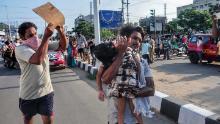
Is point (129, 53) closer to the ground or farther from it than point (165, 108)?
farther from it

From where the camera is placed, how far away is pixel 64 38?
391 cm

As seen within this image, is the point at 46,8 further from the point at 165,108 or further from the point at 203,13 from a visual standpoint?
the point at 203,13

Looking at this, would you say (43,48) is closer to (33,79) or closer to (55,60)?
(33,79)

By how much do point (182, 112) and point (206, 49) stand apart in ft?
36.6

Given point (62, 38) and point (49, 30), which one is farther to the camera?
point (62, 38)

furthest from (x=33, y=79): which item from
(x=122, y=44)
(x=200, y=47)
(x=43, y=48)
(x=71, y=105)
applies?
(x=200, y=47)

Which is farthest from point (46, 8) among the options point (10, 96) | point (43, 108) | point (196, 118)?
point (10, 96)

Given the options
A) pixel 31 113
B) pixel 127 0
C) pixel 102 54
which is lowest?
pixel 31 113

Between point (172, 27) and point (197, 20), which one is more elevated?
point (197, 20)

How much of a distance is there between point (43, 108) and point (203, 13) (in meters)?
47.9

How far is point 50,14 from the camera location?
3238 millimetres

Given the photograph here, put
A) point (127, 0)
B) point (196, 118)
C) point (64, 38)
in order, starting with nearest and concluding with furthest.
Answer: point (64, 38) → point (196, 118) → point (127, 0)

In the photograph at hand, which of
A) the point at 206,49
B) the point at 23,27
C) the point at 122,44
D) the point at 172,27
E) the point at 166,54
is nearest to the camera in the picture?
the point at 122,44

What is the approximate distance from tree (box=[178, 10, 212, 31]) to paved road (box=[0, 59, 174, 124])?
1601 inches
